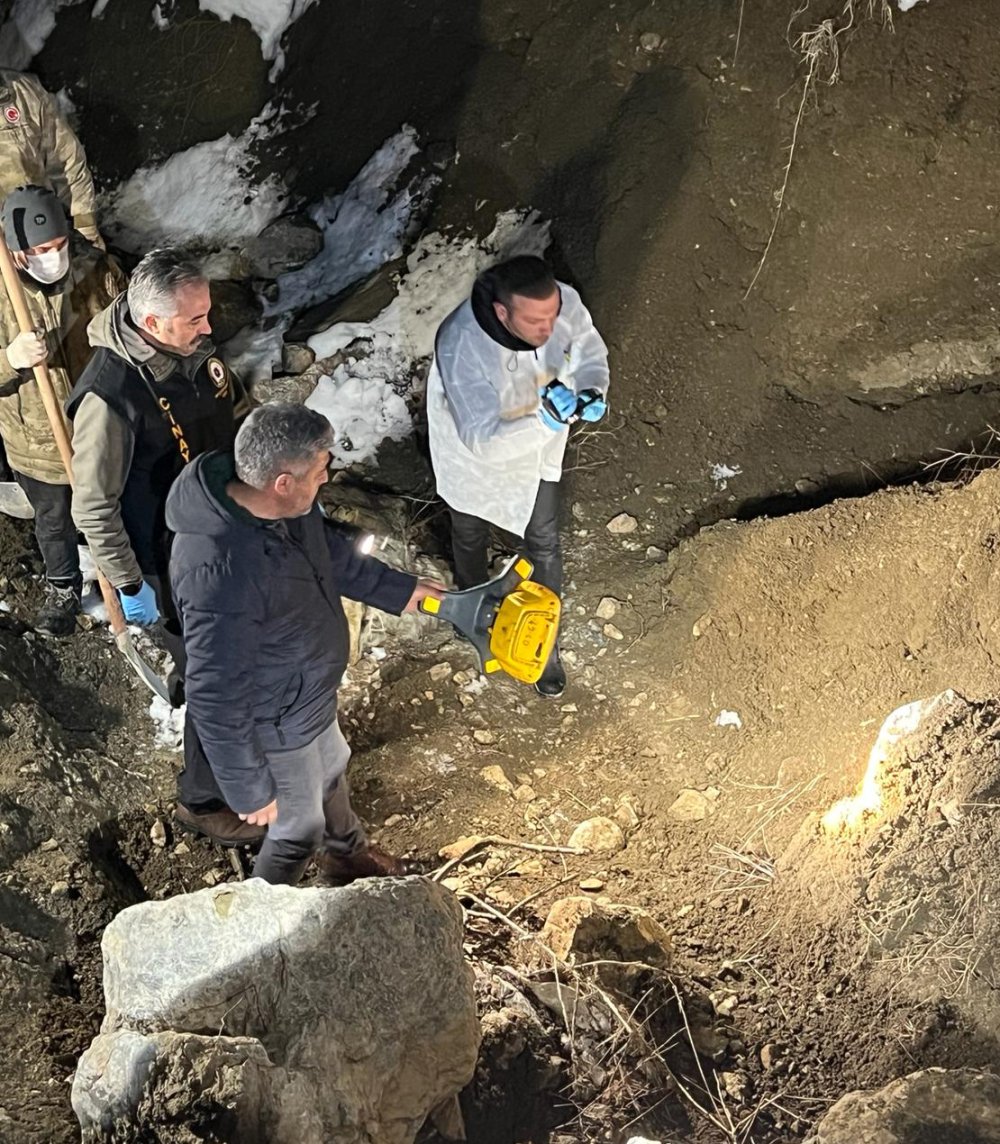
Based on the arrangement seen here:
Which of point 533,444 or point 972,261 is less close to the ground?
point 533,444

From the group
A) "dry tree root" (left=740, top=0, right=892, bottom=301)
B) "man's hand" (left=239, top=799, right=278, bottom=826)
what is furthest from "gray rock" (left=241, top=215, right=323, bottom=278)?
"man's hand" (left=239, top=799, right=278, bottom=826)

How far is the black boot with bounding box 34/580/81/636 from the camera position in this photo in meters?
4.56

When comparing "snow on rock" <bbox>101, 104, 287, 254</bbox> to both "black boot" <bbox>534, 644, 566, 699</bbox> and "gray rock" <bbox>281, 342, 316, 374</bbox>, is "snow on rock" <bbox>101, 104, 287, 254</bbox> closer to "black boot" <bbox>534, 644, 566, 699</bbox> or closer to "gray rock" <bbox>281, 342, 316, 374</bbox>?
"gray rock" <bbox>281, 342, 316, 374</bbox>

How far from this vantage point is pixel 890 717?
3.73 metres

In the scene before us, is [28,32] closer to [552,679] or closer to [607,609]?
[607,609]

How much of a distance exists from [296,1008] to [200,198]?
5154 mm

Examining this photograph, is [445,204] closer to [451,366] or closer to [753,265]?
[753,265]

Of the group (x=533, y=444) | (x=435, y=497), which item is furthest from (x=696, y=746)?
(x=435, y=497)

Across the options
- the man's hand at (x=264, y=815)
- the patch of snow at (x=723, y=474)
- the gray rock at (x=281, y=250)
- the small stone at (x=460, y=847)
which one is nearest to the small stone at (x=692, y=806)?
the small stone at (x=460, y=847)

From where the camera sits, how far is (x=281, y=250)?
239 inches

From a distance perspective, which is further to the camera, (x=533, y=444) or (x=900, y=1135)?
(x=533, y=444)

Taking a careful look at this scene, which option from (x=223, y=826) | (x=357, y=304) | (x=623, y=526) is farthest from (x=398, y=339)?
(x=223, y=826)

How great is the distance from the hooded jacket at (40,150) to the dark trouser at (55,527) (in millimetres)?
1087

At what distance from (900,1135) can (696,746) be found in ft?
6.31
